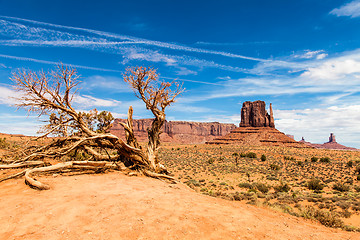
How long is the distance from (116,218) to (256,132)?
102 metres

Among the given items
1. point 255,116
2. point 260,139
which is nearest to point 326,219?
point 260,139

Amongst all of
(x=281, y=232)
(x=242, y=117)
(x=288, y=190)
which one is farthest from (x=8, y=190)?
(x=242, y=117)

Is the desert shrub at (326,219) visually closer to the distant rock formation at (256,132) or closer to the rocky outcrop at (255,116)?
the distant rock formation at (256,132)

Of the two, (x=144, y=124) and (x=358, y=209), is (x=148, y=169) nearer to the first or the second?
(x=358, y=209)

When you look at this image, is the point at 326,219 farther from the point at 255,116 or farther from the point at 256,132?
the point at 255,116

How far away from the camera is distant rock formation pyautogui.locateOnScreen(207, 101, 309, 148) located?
279 feet

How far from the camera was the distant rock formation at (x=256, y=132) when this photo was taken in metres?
85.1

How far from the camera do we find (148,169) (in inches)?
459

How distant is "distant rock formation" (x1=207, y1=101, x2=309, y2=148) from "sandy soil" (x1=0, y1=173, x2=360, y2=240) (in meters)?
83.6

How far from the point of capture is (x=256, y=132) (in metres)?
98.1

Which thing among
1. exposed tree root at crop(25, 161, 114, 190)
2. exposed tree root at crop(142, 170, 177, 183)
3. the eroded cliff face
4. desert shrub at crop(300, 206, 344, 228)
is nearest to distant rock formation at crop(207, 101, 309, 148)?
the eroded cliff face

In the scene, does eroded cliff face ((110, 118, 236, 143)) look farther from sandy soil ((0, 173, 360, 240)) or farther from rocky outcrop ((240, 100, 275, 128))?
sandy soil ((0, 173, 360, 240))

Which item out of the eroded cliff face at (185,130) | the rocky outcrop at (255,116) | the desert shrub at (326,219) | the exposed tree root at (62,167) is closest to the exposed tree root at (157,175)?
the exposed tree root at (62,167)

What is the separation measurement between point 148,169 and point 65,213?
23.1 feet
